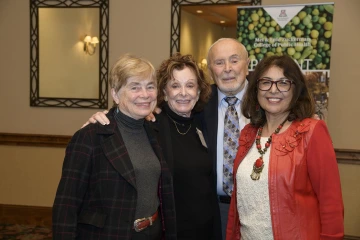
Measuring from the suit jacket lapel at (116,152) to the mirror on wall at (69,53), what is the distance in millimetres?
2742

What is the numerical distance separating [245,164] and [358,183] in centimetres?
269

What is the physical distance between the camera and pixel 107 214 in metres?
1.82

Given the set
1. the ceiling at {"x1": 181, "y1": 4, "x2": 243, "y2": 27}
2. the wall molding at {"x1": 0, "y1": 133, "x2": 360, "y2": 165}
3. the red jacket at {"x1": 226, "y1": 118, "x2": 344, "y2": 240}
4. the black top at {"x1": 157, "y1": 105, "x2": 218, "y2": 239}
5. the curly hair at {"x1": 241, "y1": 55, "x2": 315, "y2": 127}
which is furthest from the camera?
the wall molding at {"x1": 0, "y1": 133, "x2": 360, "y2": 165}

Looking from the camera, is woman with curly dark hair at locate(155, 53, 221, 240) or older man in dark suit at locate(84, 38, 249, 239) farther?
older man in dark suit at locate(84, 38, 249, 239)

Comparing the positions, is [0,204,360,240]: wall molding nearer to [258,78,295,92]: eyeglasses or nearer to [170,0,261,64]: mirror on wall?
[170,0,261,64]: mirror on wall

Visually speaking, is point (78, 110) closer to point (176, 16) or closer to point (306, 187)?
point (176, 16)

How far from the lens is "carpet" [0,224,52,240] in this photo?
4309 mm

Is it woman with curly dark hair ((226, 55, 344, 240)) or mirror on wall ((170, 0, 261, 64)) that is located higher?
mirror on wall ((170, 0, 261, 64))

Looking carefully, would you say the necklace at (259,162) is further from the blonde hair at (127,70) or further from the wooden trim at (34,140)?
the wooden trim at (34,140)

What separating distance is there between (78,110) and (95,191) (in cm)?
298

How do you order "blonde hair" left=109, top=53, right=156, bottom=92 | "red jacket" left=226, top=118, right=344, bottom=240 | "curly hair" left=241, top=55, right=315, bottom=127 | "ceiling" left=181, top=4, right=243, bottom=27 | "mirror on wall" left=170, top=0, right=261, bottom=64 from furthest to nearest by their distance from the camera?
"ceiling" left=181, top=4, right=243, bottom=27 → "mirror on wall" left=170, top=0, right=261, bottom=64 → "blonde hair" left=109, top=53, right=156, bottom=92 → "curly hair" left=241, top=55, right=315, bottom=127 → "red jacket" left=226, top=118, right=344, bottom=240

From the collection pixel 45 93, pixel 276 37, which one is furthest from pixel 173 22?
pixel 45 93

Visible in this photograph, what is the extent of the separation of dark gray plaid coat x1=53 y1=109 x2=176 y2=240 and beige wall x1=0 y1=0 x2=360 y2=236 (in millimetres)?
2730

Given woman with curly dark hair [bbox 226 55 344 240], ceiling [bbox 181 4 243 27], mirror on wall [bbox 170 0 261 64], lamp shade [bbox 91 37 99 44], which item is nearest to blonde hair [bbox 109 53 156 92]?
woman with curly dark hair [bbox 226 55 344 240]
